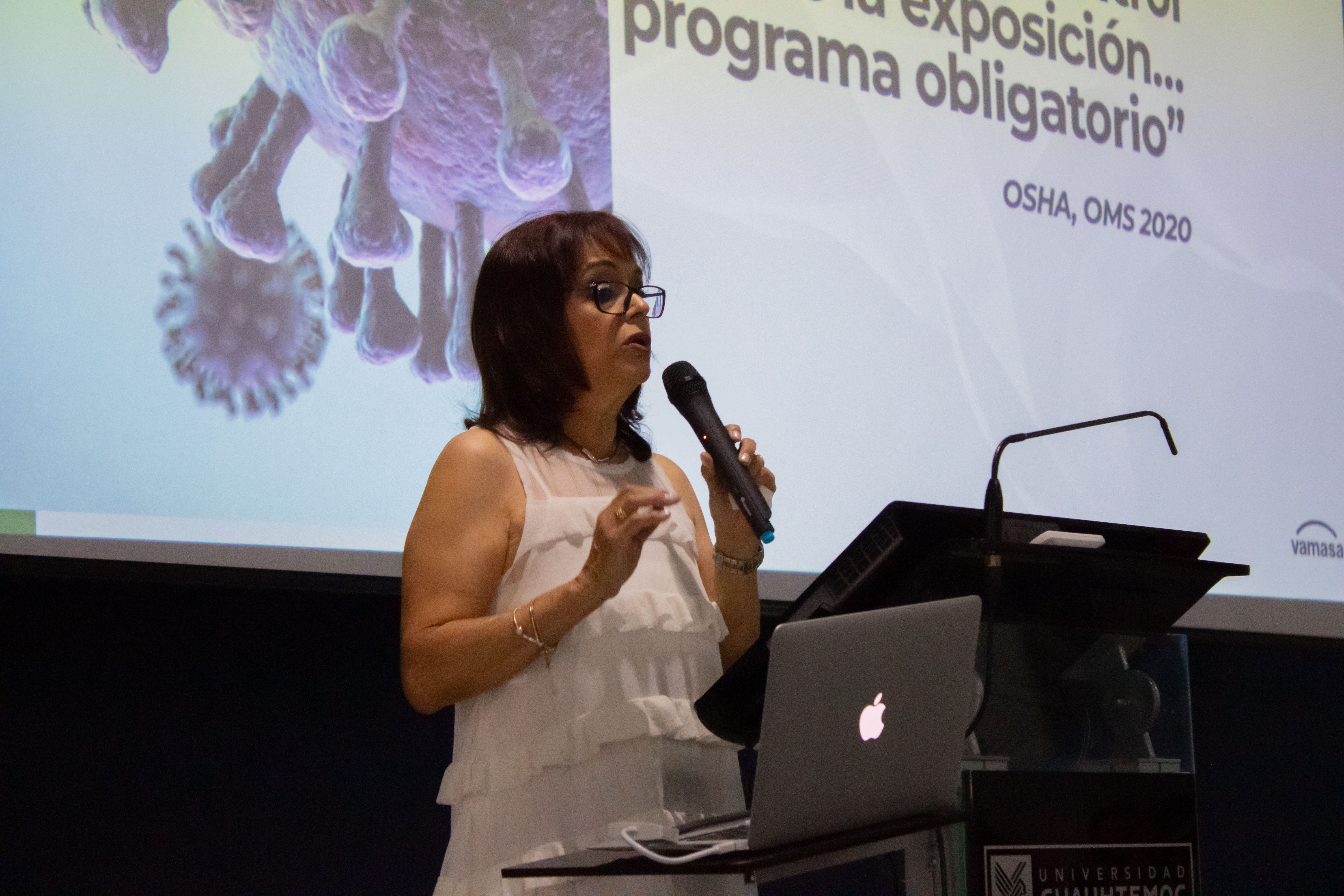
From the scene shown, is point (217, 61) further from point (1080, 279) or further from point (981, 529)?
point (1080, 279)

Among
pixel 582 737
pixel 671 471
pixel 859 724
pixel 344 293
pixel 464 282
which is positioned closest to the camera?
pixel 859 724

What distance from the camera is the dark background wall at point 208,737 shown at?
2.45 metres

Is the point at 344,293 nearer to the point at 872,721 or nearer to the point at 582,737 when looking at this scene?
the point at 582,737

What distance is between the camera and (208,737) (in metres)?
2.60

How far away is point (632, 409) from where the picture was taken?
1.83 metres

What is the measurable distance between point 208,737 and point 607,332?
148cm

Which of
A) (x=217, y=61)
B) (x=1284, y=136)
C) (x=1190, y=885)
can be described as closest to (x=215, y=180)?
(x=217, y=61)

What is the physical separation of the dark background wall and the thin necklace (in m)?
0.87

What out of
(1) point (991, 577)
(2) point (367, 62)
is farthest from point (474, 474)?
(2) point (367, 62)

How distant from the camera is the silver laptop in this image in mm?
1029

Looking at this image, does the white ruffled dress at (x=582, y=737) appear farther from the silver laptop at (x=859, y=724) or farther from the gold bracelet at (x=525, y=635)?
the silver laptop at (x=859, y=724)

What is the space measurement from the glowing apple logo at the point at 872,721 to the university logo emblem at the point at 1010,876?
0.21m

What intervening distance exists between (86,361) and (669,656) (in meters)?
1.25

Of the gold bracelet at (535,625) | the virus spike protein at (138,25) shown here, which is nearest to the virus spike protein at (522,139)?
the virus spike protein at (138,25)
